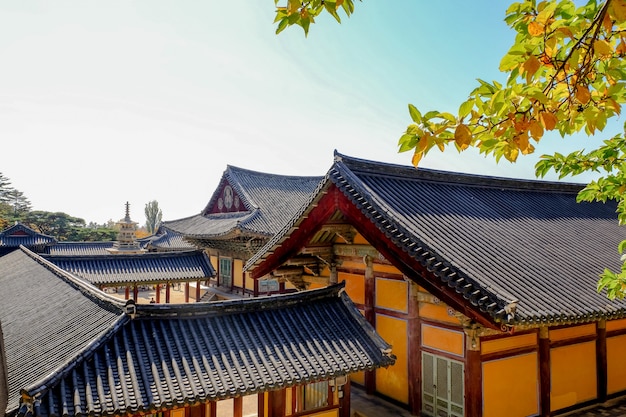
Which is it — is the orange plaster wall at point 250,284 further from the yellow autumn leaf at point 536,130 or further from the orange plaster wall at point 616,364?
the yellow autumn leaf at point 536,130

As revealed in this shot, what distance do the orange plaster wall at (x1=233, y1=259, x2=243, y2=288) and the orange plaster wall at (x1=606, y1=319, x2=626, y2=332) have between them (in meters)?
18.0

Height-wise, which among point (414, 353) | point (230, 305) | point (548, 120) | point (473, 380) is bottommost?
point (473, 380)

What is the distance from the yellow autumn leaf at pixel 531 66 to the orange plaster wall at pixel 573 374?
956 cm

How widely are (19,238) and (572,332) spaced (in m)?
40.9

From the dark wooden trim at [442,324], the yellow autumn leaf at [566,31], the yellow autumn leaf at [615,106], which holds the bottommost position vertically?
the dark wooden trim at [442,324]

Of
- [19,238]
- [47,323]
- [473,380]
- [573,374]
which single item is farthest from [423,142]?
[19,238]

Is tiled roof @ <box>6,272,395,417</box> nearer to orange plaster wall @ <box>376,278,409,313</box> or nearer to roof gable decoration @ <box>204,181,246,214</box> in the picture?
orange plaster wall @ <box>376,278,409,313</box>

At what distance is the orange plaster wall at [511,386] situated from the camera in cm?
873

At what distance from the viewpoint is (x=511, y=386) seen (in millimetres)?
9062

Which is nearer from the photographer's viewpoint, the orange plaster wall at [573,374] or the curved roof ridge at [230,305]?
the curved roof ridge at [230,305]

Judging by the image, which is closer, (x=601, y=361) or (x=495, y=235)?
(x=601, y=361)

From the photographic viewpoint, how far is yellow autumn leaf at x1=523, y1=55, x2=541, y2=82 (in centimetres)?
229

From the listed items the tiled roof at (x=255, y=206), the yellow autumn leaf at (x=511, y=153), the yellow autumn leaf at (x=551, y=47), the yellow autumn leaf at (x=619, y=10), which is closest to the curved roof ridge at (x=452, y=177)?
the yellow autumn leaf at (x=511, y=153)

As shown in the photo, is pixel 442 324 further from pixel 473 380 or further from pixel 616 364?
pixel 616 364
